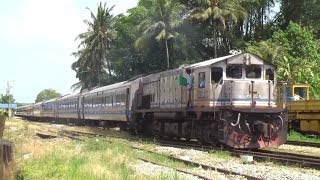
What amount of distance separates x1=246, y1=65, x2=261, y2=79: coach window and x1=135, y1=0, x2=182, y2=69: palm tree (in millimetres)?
29990

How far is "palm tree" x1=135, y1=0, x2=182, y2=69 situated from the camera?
156 ft

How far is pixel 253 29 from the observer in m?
53.5

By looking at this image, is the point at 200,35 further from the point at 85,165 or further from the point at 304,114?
the point at 85,165

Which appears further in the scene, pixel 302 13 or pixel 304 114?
pixel 302 13

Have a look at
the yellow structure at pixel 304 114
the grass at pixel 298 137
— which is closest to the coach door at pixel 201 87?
the yellow structure at pixel 304 114

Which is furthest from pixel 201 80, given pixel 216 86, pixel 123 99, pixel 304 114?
pixel 123 99

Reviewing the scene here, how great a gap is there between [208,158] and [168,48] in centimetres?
3631

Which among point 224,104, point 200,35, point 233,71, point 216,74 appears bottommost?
point 224,104

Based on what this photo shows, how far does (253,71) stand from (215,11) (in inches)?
1123

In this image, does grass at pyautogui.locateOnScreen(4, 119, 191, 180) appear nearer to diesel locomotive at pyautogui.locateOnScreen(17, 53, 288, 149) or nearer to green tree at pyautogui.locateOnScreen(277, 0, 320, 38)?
diesel locomotive at pyautogui.locateOnScreen(17, 53, 288, 149)

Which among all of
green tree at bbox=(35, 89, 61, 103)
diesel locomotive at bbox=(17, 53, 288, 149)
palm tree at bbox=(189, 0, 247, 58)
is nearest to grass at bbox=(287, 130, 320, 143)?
diesel locomotive at bbox=(17, 53, 288, 149)

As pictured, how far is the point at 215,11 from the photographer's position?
4491cm

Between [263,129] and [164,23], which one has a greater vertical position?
[164,23]

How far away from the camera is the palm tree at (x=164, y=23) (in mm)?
47531
